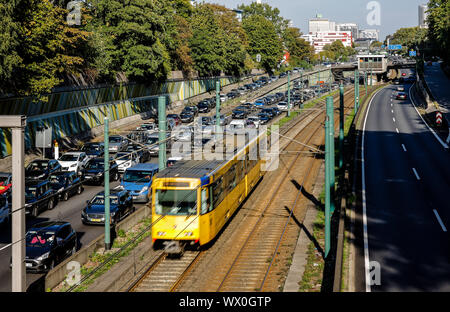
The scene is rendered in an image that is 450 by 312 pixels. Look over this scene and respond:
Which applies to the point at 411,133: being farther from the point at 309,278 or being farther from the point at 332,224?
the point at 309,278

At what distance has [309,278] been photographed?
17750 mm

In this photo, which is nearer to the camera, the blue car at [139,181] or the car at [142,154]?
the blue car at [139,181]

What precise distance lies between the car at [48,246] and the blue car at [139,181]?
26.4 ft

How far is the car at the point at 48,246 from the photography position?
1806 centimetres

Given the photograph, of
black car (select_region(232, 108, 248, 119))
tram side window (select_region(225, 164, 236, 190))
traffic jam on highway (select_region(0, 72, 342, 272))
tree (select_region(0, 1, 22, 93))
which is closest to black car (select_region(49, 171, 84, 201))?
traffic jam on highway (select_region(0, 72, 342, 272))

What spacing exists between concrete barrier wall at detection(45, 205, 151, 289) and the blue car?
2.90 meters

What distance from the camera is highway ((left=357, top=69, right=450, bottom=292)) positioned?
17.0m

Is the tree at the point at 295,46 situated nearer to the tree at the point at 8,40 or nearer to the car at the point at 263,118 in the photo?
the car at the point at 263,118

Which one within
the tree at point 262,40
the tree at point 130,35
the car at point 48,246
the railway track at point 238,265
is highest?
the tree at point 262,40

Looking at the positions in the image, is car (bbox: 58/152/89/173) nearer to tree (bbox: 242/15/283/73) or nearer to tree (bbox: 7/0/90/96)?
tree (bbox: 7/0/90/96)

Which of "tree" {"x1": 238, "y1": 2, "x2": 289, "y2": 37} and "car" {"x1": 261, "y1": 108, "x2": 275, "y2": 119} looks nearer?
"car" {"x1": 261, "y1": 108, "x2": 275, "y2": 119}

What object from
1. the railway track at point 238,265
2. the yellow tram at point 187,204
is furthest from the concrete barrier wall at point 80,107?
the railway track at point 238,265
